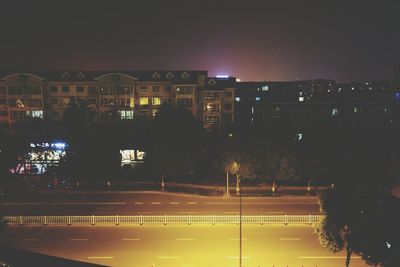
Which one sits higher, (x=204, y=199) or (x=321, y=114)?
(x=321, y=114)

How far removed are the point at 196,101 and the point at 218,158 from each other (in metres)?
24.2

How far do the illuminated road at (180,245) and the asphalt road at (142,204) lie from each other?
11.3 feet

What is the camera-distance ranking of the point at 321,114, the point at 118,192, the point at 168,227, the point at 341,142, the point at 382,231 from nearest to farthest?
the point at 382,231, the point at 168,227, the point at 118,192, the point at 341,142, the point at 321,114

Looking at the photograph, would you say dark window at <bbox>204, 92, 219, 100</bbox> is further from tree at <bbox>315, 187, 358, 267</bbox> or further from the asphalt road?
tree at <bbox>315, 187, 358, 267</bbox>

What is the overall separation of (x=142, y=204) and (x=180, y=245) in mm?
9090

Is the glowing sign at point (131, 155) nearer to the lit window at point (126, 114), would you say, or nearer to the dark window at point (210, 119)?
the lit window at point (126, 114)

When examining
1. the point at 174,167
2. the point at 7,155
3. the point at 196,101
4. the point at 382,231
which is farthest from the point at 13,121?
the point at 382,231

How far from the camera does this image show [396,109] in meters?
77.6

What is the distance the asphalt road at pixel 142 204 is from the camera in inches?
1109

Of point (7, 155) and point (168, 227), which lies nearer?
point (168, 227)

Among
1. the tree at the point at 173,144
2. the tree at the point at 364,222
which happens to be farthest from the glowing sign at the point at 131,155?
the tree at the point at 364,222

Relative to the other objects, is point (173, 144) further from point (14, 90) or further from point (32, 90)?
→ point (14, 90)

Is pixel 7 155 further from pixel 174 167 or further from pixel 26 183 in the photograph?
pixel 174 167

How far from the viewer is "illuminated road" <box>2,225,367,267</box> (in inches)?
786
